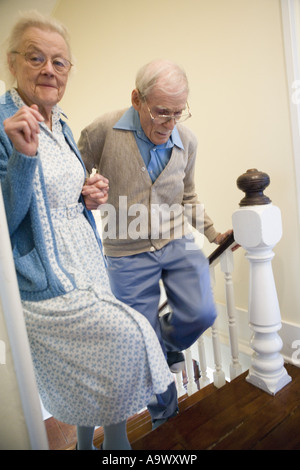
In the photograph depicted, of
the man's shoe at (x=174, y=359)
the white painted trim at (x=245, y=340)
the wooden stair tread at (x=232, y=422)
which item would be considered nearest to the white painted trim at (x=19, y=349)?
the wooden stair tread at (x=232, y=422)

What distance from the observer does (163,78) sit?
31.5 inches

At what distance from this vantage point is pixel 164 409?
3.16ft

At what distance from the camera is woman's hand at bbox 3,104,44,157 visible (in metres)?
0.44

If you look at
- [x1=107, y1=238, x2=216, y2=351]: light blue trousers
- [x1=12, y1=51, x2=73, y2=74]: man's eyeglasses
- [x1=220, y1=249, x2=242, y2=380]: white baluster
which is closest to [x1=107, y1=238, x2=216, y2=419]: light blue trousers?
[x1=107, y1=238, x2=216, y2=351]: light blue trousers

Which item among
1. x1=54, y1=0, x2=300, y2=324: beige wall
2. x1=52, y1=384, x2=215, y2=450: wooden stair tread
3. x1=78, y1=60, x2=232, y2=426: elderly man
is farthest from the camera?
x1=54, y1=0, x2=300, y2=324: beige wall

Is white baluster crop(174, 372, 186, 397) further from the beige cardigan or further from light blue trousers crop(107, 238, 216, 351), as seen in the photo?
the beige cardigan

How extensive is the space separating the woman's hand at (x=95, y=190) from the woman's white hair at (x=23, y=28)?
0.24m

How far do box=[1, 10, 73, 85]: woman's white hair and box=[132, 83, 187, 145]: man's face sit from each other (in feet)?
1.03

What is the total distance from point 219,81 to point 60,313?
138 centimetres

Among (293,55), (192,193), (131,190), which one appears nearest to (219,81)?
(293,55)

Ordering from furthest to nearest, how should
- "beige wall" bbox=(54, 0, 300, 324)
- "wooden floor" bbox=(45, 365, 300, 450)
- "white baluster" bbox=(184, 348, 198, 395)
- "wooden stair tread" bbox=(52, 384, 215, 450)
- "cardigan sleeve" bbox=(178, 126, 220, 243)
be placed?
1. "white baluster" bbox=(184, 348, 198, 395)
2. "beige wall" bbox=(54, 0, 300, 324)
3. "cardigan sleeve" bbox=(178, 126, 220, 243)
4. "wooden floor" bbox=(45, 365, 300, 450)
5. "wooden stair tread" bbox=(52, 384, 215, 450)

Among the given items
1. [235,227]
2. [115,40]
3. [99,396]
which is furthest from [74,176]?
[115,40]
